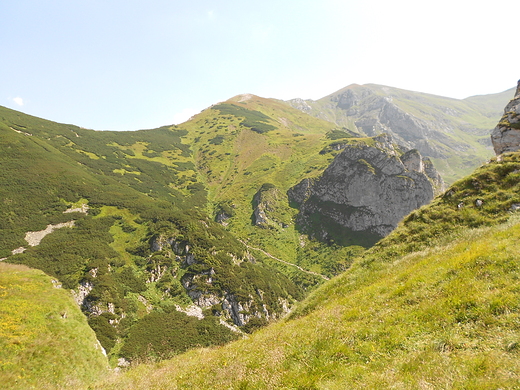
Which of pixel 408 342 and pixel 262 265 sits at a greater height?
pixel 408 342

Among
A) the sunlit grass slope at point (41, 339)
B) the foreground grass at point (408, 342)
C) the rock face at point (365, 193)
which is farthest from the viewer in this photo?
the rock face at point (365, 193)

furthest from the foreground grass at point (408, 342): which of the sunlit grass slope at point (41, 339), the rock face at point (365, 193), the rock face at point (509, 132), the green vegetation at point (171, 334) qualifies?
the rock face at point (365, 193)

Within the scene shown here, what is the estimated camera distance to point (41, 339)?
22500 mm

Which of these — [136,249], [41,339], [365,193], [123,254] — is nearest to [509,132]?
[41,339]

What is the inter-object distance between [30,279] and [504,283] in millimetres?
44802

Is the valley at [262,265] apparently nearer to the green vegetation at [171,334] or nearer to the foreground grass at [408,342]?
the foreground grass at [408,342]

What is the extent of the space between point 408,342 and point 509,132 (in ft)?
133

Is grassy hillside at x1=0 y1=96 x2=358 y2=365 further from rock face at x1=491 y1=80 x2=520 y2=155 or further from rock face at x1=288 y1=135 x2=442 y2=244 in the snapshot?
rock face at x1=491 y1=80 x2=520 y2=155

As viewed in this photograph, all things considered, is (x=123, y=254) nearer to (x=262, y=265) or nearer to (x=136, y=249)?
(x=136, y=249)

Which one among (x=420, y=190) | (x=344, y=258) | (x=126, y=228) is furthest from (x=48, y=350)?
(x=420, y=190)

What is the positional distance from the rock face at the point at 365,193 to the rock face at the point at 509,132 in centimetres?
10441

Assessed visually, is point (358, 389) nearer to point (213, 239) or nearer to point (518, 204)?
point (518, 204)

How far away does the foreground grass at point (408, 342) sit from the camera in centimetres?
670

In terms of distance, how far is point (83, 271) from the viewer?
215 feet
